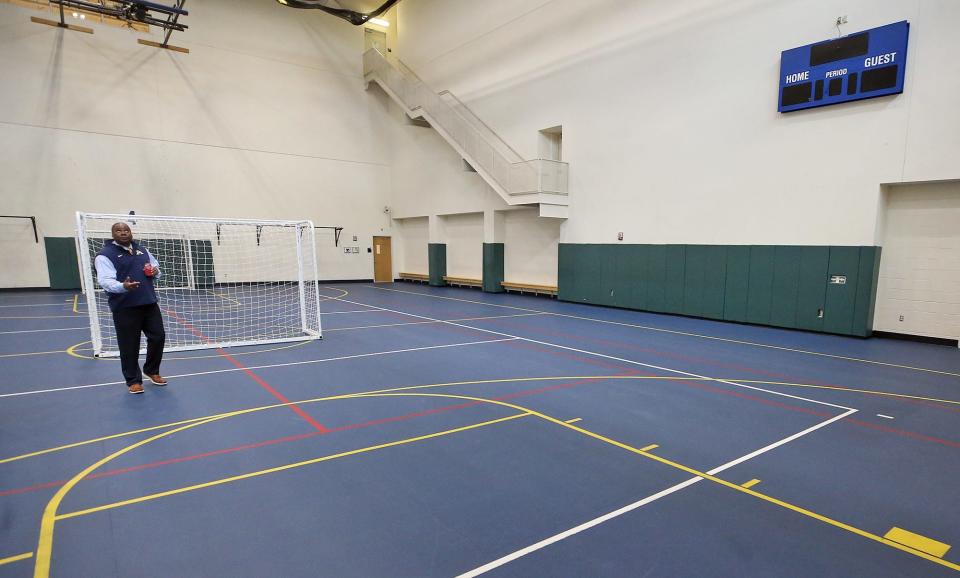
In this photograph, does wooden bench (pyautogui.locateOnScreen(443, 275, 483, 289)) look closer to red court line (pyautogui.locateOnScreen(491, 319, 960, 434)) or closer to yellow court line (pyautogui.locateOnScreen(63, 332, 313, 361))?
red court line (pyautogui.locateOnScreen(491, 319, 960, 434))

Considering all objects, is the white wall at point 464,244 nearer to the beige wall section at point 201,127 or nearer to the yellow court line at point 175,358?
the beige wall section at point 201,127

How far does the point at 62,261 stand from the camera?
55.4ft

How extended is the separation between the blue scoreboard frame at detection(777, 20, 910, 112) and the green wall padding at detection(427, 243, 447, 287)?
13.7 m

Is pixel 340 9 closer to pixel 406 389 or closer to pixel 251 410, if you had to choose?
pixel 406 389

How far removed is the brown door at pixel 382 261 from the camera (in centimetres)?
2364

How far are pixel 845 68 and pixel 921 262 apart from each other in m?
4.12

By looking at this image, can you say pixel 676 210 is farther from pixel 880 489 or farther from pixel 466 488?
pixel 466 488

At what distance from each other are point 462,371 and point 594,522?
388cm

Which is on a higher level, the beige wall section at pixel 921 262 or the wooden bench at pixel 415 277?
the beige wall section at pixel 921 262

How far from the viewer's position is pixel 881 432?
4.82 metres

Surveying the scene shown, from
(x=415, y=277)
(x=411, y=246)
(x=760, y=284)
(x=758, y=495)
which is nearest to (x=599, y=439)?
(x=758, y=495)

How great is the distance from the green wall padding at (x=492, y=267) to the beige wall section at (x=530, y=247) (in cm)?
24

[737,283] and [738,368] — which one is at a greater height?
[737,283]

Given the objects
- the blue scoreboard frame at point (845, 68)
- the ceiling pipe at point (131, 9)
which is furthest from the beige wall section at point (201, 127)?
the blue scoreboard frame at point (845, 68)
